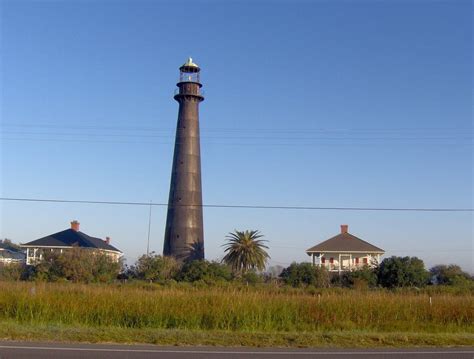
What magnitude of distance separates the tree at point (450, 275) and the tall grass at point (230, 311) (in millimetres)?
26720

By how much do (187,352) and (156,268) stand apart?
127 feet

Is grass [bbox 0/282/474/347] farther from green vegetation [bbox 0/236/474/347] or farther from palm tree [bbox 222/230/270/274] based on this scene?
palm tree [bbox 222/230/270/274]

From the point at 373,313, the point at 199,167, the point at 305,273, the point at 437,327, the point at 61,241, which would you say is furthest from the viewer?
the point at 61,241

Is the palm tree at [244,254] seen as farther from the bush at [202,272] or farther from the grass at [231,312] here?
the grass at [231,312]

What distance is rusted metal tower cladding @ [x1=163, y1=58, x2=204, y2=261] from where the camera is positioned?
53.9 m

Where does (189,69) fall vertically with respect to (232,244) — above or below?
above

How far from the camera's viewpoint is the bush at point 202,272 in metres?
48.5

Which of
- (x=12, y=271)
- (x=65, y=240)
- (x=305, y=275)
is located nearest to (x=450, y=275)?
(x=305, y=275)

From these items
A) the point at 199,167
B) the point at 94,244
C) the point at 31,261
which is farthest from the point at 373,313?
the point at 94,244

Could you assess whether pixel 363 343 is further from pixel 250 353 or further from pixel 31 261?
pixel 31 261

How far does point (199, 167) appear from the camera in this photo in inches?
2194

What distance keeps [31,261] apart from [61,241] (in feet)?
13.8

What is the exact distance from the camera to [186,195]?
54.1m

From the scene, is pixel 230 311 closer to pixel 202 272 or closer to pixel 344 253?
pixel 202 272
